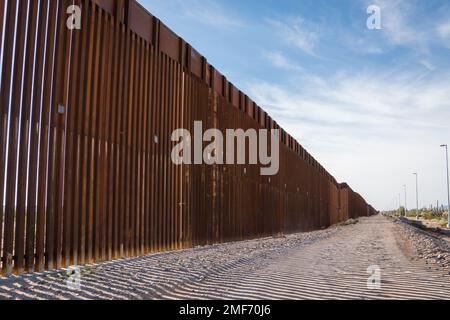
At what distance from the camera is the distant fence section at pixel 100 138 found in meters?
6.65

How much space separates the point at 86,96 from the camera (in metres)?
8.19

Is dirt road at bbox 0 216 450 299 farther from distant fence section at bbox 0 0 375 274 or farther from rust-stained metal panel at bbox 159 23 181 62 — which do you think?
rust-stained metal panel at bbox 159 23 181 62

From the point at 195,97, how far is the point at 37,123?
7.06 metres

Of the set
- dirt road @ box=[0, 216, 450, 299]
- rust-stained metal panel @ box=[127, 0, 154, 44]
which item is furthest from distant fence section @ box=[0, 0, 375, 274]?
dirt road @ box=[0, 216, 450, 299]

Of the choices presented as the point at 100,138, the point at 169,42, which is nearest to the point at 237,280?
the point at 100,138

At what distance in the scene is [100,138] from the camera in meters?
8.56

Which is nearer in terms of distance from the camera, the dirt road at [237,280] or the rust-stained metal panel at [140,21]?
the dirt road at [237,280]

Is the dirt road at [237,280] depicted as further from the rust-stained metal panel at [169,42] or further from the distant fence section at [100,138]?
the rust-stained metal panel at [169,42]

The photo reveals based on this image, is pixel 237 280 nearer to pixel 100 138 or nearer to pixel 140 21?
pixel 100 138

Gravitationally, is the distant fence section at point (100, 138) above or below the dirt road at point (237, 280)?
above

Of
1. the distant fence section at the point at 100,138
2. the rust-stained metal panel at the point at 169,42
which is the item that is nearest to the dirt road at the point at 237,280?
the distant fence section at the point at 100,138

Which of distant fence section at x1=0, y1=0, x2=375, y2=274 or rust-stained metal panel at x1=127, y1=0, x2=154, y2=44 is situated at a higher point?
rust-stained metal panel at x1=127, y1=0, x2=154, y2=44

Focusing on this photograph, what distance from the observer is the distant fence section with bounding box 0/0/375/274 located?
6652 mm

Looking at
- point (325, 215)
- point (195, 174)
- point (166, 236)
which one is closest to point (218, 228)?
point (195, 174)
